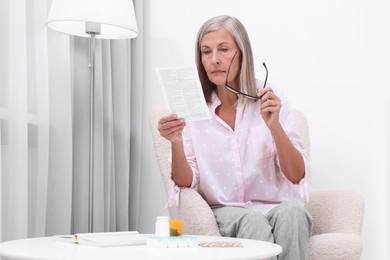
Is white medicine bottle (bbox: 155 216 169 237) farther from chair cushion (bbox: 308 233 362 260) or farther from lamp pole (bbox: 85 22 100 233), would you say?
lamp pole (bbox: 85 22 100 233)

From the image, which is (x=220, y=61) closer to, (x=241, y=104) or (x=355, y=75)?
(x=241, y=104)

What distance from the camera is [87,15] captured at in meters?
2.16

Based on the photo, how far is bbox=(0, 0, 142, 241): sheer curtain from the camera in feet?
6.57

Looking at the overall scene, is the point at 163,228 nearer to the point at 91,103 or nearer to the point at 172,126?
the point at 172,126

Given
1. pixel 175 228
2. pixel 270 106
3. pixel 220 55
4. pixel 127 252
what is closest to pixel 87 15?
pixel 220 55

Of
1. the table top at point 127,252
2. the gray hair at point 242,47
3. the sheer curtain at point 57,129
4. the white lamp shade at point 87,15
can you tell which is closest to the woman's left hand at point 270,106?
A: the gray hair at point 242,47

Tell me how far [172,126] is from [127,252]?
24.2 inches

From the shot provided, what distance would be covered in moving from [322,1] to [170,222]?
1512 millimetres

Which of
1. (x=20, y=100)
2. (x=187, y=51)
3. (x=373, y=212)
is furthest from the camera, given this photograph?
(x=187, y=51)

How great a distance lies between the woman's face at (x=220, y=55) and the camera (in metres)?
2.14

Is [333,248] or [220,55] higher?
[220,55]

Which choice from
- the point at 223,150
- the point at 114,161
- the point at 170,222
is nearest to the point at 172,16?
the point at 114,161

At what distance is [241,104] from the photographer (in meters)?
2.18

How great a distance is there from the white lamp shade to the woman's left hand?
0.63 metres
